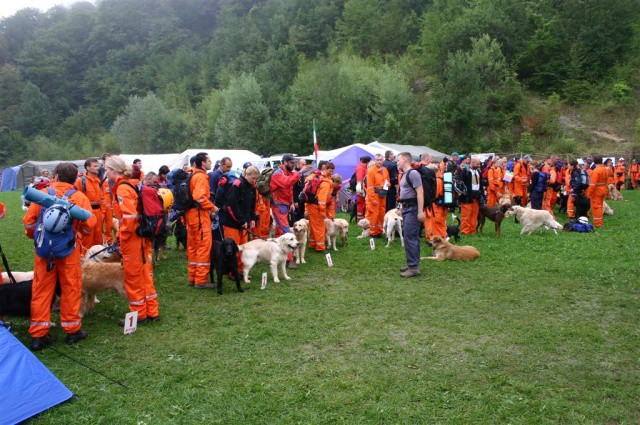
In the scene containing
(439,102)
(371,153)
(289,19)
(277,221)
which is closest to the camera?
(277,221)

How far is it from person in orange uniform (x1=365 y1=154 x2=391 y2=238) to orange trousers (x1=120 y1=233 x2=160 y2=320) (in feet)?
20.7

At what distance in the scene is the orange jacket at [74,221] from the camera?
15.8 ft

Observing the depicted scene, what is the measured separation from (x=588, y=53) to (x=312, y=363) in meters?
45.0

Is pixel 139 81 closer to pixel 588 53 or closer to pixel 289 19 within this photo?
pixel 289 19

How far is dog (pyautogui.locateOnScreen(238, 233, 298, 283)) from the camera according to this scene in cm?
726

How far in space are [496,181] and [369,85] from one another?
25.2 metres

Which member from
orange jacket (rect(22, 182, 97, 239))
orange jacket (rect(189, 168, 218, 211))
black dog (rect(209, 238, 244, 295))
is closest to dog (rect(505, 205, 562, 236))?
black dog (rect(209, 238, 244, 295))

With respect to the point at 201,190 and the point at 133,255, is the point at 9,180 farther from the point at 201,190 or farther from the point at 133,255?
the point at 133,255

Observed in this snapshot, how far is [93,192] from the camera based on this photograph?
313 inches

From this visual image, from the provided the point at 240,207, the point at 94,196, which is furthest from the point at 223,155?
the point at 240,207

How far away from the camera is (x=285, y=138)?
40.0 m

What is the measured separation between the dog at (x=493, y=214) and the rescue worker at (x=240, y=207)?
6396 mm

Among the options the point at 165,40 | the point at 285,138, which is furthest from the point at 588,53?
Result: the point at 165,40

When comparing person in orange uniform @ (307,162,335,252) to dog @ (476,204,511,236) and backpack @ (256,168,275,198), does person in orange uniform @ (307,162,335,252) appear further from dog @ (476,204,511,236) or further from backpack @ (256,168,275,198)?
dog @ (476,204,511,236)
